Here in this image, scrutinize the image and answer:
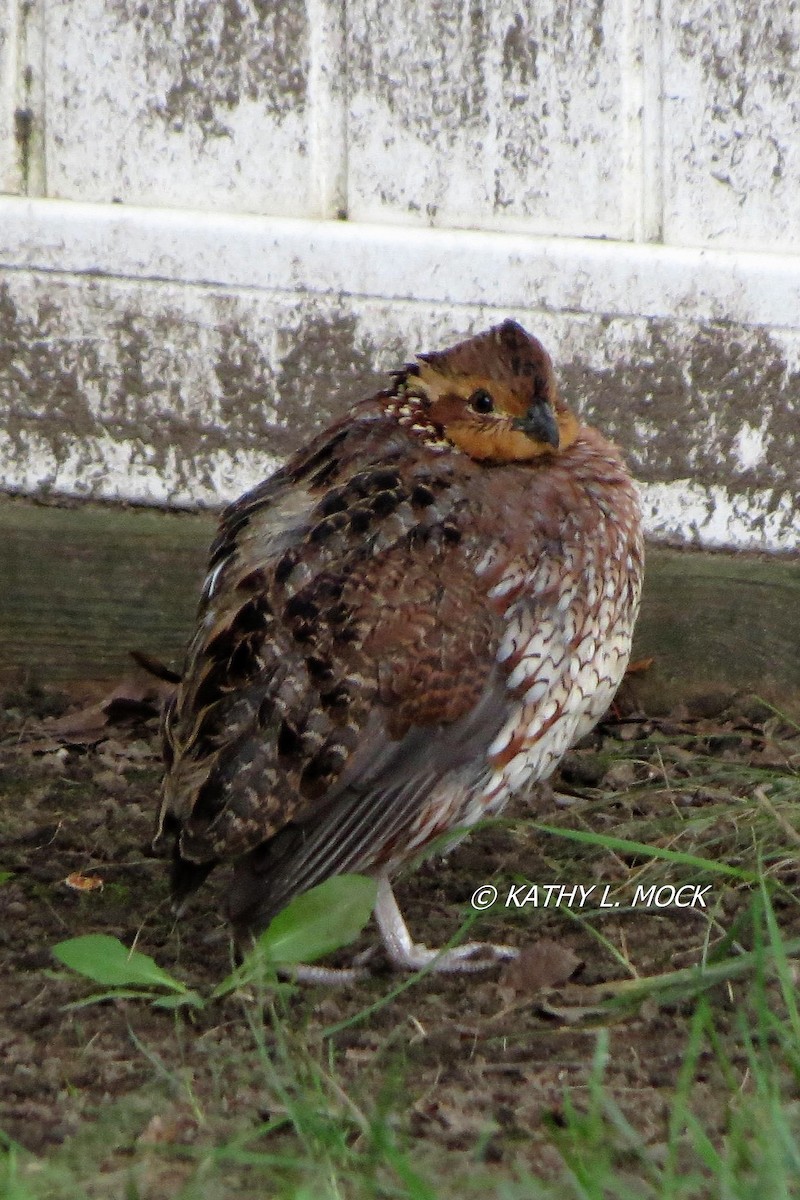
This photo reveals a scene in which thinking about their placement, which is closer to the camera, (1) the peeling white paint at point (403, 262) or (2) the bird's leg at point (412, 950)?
(2) the bird's leg at point (412, 950)

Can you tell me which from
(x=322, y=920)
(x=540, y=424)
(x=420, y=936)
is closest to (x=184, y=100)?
(x=540, y=424)

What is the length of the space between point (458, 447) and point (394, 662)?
0.61 meters

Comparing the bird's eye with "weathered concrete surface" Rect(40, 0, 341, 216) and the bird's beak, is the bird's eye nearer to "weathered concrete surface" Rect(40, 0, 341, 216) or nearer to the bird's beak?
the bird's beak

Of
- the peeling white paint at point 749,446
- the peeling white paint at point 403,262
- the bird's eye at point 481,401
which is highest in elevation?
the peeling white paint at point 403,262

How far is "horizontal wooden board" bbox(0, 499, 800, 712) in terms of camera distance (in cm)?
440

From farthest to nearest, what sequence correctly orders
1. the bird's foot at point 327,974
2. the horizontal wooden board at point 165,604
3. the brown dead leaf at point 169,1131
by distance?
the horizontal wooden board at point 165,604
the bird's foot at point 327,974
the brown dead leaf at point 169,1131

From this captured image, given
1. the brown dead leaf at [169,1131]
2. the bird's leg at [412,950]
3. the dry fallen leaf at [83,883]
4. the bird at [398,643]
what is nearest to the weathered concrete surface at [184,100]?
the bird at [398,643]

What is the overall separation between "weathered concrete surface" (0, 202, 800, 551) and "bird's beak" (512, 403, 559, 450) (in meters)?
1.14

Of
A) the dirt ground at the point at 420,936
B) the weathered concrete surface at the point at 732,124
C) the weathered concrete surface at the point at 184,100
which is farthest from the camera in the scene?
the weathered concrete surface at the point at 732,124

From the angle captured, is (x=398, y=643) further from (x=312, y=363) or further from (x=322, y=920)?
(x=312, y=363)

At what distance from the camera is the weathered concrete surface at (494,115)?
4.39 m

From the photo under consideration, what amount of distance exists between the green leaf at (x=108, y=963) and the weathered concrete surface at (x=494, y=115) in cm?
239

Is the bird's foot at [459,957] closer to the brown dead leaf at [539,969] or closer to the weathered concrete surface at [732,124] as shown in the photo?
the brown dead leaf at [539,969]

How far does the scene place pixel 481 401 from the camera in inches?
134
